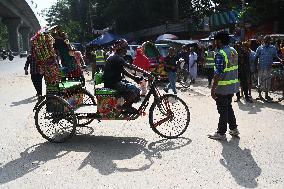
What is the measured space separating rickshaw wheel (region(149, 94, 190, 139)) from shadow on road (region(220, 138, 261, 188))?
37.4 inches

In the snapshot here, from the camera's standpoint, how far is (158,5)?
4019 cm

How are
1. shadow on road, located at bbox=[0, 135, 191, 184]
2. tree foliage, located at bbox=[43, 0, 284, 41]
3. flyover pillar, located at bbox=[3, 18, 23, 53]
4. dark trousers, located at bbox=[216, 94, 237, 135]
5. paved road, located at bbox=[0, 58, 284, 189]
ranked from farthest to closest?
flyover pillar, located at bbox=[3, 18, 23, 53], tree foliage, located at bbox=[43, 0, 284, 41], dark trousers, located at bbox=[216, 94, 237, 135], shadow on road, located at bbox=[0, 135, 191, 184], paved road, located at bbox=[0, 58, 284, 189]

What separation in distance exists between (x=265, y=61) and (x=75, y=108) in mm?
6027

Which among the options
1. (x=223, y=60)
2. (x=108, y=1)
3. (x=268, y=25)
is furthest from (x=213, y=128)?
(x=108, y=1)

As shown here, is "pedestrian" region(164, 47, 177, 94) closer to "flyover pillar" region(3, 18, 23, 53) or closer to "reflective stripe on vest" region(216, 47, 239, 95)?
"reflective stripe on vest" region(216, 47, 239, 95)

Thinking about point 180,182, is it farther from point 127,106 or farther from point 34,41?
point 34,41

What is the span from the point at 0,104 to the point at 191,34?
23.0 metres

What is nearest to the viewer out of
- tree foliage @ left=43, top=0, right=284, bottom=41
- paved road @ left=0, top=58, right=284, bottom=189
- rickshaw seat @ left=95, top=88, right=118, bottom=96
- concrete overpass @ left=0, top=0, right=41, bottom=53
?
paved road @ left=0, top=58, right=284, bottom=189

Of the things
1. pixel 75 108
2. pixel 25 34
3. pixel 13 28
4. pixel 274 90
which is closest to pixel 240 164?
pixel 75 108

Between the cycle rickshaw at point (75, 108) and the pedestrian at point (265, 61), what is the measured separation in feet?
15.5

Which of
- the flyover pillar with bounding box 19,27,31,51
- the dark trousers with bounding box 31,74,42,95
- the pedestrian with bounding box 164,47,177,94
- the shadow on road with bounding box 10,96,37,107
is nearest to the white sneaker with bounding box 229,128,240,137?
the pedestrian with bounding box 164,47,177,94

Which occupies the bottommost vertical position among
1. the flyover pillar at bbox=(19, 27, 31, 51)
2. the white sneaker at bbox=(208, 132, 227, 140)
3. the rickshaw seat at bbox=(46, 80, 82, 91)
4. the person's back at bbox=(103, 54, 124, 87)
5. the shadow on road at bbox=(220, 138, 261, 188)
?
the shadow on road at bbox=(220, 138, 261, 188)

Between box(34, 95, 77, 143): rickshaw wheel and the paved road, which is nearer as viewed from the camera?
the paved road

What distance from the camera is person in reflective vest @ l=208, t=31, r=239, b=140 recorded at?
6.62 meters
